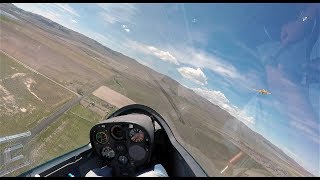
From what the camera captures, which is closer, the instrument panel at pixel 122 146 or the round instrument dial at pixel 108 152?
the instrument panel at pixel 122 146

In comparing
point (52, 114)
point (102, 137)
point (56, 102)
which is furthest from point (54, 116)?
point (102, 137)

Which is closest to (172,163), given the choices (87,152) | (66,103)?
(87,152)

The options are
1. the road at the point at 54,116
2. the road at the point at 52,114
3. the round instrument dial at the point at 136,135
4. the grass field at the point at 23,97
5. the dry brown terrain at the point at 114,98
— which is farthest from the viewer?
the dry brown terrain at the point at 114,98

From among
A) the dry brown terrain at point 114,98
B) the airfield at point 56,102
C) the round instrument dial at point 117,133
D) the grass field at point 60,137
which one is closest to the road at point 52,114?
the airfield at point 56,102

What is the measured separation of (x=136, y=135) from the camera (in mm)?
3885

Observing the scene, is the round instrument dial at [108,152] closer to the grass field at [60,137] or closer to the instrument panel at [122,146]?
the instrument panel at [122,146]

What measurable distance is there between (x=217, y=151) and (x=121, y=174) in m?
38.0

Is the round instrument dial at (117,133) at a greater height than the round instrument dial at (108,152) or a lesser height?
greater

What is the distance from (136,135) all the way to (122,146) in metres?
0.32

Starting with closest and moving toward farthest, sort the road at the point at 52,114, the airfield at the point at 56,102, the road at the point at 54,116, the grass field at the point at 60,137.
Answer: the grass field at the point at 60,137 → the airfield at the point at 56,102 → the road at the point at 52,114 → the road at the point at 54,116

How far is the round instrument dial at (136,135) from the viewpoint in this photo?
384 cm

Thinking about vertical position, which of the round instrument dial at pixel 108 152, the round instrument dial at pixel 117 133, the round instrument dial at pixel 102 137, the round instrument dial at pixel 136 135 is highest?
the round instrument dial at pixel 136 135

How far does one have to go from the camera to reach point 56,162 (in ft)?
10.8

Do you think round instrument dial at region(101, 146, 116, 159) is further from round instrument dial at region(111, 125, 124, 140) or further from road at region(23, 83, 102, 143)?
road at region(23, 83, 102, 143)
